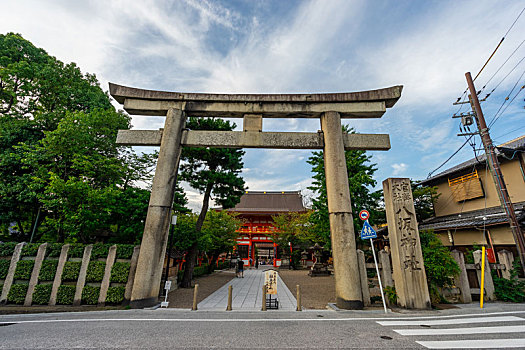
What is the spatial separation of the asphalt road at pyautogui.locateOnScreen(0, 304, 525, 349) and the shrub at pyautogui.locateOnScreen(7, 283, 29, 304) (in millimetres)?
1613

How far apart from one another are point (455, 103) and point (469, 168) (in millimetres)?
6673

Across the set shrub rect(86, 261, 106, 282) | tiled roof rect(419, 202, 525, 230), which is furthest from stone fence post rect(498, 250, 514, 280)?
shrub rect(86, 261, 106, 282)

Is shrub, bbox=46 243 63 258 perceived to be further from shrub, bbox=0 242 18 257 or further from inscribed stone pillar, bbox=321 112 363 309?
inscribed stone pillar, bbox=321 112 363 309

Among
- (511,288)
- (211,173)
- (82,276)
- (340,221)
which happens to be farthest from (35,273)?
(511,288)

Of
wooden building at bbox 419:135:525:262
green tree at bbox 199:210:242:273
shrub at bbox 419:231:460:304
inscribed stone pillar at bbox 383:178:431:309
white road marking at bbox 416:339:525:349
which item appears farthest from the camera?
green tree at bbox 199:210:242:273

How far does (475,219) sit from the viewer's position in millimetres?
12234

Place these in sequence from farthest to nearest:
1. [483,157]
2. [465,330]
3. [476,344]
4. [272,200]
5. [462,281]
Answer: [272,200], [483,157], [462,281], [465,330], [476,344]

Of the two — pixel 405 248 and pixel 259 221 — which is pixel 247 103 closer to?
pixel 405 248

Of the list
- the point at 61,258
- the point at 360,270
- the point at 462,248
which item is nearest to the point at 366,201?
the point at 462,248

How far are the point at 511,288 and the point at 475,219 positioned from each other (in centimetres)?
694

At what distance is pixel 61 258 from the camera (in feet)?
24.2

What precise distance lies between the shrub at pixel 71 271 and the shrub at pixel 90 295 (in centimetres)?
63

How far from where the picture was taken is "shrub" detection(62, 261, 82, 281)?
23.7ft

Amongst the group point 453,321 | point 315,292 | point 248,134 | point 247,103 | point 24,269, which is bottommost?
point 315,292
